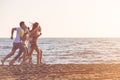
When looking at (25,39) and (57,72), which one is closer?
(57,72)

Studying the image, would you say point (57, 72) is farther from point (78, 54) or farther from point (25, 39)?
point (78, 54)

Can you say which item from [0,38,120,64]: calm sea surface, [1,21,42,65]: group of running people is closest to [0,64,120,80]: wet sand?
[1,21,42,65]: group of running people

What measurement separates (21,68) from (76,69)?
158cm

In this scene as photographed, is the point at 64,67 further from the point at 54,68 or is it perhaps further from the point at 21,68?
the point at 21,68

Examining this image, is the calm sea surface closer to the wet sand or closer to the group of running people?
the group of running people

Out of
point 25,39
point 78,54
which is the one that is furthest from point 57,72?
point 78,54

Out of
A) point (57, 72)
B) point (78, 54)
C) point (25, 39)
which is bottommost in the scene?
point (78, 54)

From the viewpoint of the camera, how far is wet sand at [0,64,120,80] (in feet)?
36.5

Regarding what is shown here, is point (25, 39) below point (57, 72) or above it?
above

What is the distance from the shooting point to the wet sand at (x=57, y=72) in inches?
438

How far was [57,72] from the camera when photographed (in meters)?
11.7

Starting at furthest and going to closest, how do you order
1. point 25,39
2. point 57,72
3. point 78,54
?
1. point 78,54
2. point 25,39
3. point 57,72

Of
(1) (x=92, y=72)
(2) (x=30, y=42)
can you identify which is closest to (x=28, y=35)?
(2) (x=30, y=42)

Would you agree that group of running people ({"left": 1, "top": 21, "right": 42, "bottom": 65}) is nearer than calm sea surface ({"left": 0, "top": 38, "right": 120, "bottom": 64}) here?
Yes
